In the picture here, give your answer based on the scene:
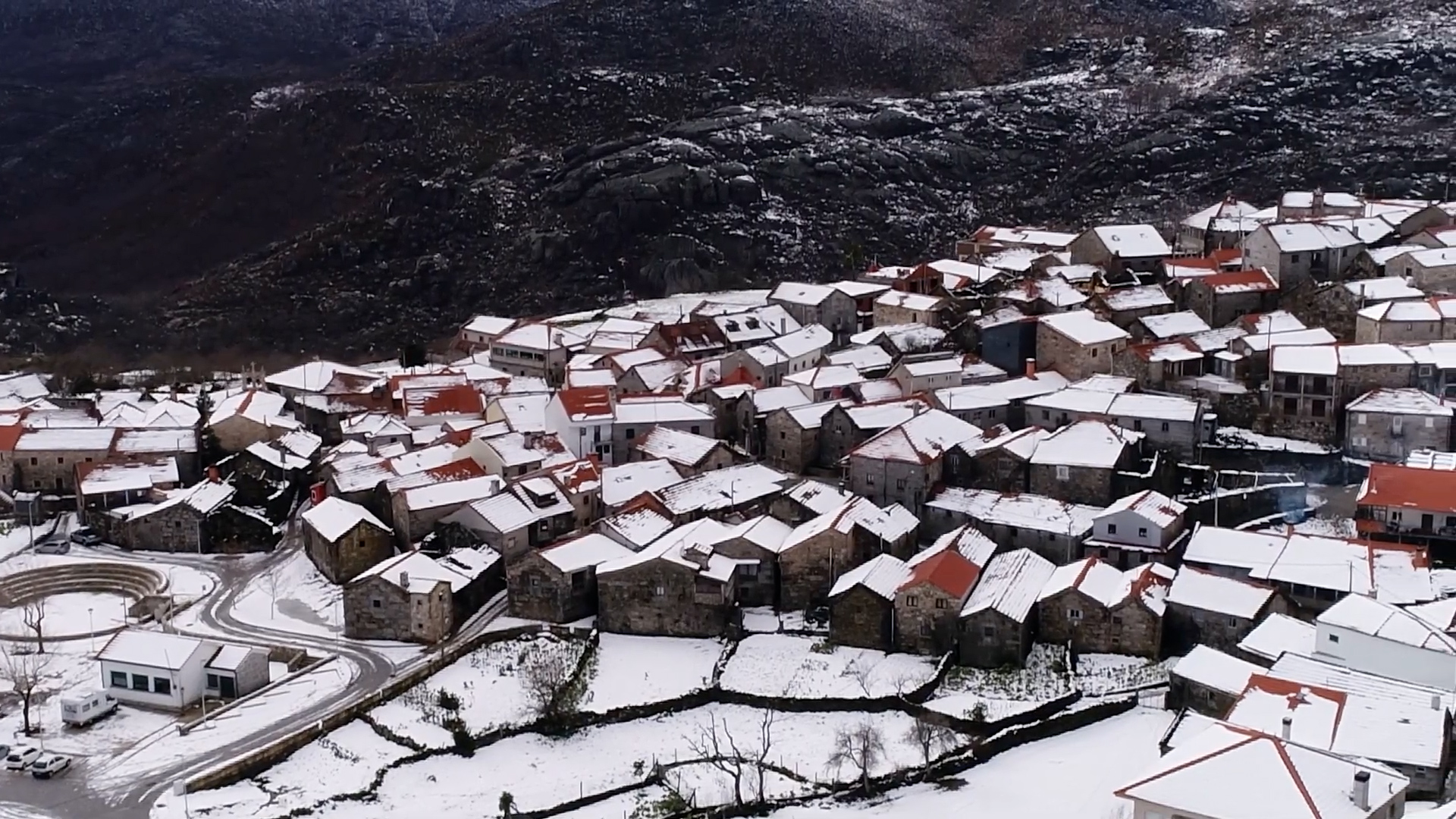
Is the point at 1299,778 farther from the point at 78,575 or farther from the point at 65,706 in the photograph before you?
the point at 78,575

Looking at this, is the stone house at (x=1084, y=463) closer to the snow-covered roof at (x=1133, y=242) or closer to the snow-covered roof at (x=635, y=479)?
the snow-covered roof at (x=635, y=479)

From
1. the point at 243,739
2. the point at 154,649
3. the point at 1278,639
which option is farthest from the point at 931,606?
the point at 154,649

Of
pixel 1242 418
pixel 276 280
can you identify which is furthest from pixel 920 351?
pixel 276 280

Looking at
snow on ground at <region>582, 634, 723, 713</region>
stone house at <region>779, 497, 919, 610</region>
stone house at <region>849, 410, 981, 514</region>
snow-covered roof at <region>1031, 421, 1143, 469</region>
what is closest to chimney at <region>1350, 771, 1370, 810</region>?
snow on ground at <region>582, 634, 723, 713</region>

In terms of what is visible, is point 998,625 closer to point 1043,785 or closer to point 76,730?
point 1043,785

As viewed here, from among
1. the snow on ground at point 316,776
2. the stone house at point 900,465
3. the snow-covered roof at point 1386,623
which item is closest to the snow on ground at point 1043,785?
the snow-covered roof at point 1386,623

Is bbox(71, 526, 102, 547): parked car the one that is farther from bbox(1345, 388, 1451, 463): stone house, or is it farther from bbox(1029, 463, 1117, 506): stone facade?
bbox(1345, 388, 1451, 463): stone house
